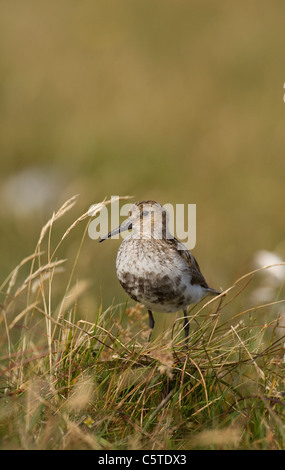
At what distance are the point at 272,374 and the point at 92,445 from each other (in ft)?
4.37

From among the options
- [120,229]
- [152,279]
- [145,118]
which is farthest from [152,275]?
[145,118]

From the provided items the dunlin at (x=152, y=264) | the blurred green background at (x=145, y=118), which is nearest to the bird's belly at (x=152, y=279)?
the dunlin at (x=152, y=264)

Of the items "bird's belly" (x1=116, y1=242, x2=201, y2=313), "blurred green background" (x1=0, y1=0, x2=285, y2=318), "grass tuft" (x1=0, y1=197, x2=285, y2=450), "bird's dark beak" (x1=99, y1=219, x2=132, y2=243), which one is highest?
"blurred green background" (x1=0, y1=0, x2=285, y2=318)

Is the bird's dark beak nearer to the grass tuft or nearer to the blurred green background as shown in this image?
the grass tuft

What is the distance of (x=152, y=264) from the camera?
15.2ft

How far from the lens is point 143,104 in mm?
15516

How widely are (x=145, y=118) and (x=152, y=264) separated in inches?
422

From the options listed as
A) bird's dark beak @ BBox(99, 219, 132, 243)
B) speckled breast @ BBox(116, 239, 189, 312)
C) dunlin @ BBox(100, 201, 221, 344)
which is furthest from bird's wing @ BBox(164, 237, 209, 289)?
bird's dark beak @ BBox(99, 219, 132, 243)

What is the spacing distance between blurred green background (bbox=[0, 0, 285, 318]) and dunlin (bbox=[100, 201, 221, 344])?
3002 mm

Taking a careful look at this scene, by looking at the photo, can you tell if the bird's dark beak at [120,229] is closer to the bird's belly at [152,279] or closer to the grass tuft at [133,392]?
the bird's belly at [152,279]

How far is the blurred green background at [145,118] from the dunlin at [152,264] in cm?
300

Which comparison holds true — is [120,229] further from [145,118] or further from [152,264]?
[145,118]

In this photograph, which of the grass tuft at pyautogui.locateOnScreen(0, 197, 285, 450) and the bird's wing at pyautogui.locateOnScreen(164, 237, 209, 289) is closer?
the grass tuft at pyautogui.locateOnScreen(0, 197, 285, 450)

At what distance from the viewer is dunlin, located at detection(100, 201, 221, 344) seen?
458cm
